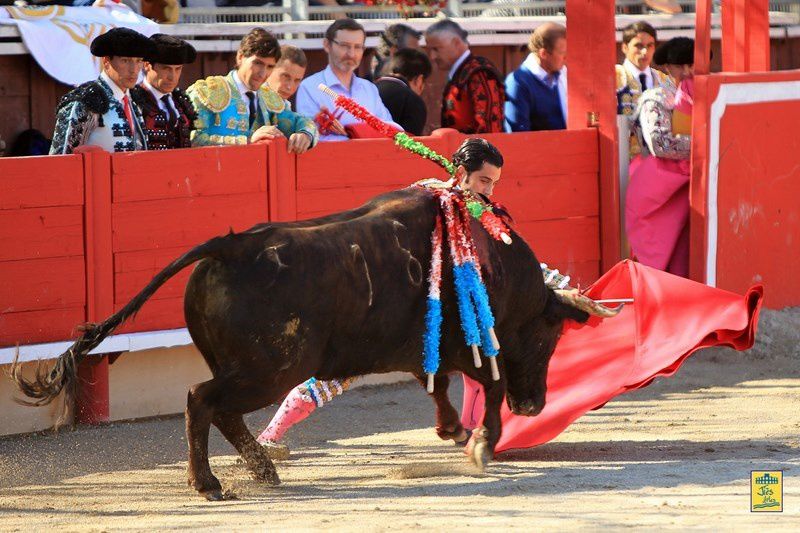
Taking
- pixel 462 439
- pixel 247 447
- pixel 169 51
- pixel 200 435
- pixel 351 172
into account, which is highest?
pixel 169 51

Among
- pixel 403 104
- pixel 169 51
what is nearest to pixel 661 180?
pixel 403 104

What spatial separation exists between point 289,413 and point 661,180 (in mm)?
3427

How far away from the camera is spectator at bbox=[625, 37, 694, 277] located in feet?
27.9

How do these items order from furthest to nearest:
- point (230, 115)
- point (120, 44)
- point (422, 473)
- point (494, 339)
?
1. point (230, 115)
2. point (120, 44)
3. point (494, 339)
4. point (422, 473)

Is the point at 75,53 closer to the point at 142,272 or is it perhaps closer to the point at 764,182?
the point at 142,272

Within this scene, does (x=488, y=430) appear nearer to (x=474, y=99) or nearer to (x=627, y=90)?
(x=474, y=99)

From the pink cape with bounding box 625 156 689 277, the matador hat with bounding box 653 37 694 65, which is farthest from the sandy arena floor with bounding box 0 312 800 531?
the matador hat with bounding box 653 37 694 65

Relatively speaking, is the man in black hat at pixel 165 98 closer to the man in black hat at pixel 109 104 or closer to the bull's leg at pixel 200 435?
the man in black hat at pixel 109 104

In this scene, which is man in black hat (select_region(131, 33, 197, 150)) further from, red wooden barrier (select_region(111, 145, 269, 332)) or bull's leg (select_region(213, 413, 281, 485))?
bull's leg (select_region(213, 413, 281, 485))

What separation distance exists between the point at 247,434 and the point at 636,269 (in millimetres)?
2177

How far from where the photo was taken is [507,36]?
11.6 m

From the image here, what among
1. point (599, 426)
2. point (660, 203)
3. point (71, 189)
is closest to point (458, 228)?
point (599, 426)

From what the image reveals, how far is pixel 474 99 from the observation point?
8367 millimetres

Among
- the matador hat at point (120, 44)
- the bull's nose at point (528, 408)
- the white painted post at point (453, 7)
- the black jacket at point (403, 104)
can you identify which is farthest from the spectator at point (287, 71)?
the white painted post at point (453, 7)
